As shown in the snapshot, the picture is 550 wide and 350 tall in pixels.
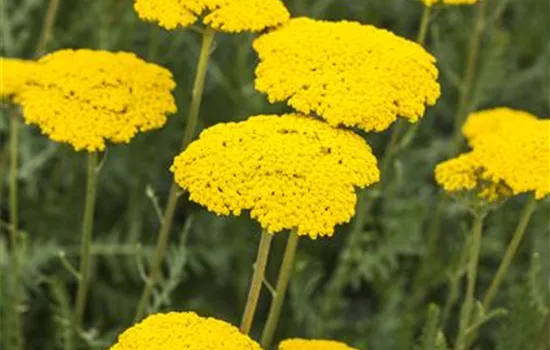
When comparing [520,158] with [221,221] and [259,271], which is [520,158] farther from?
[221,221]

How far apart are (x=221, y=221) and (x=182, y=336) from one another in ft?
4.63

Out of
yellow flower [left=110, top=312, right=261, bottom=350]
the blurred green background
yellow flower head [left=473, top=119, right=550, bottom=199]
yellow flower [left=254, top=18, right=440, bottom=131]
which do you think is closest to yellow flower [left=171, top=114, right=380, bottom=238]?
yellow flower [left=254, top=18, right=440, bottom=131]

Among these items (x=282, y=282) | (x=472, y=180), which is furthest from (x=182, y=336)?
(x=472, y=180)

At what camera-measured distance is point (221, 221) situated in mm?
2855

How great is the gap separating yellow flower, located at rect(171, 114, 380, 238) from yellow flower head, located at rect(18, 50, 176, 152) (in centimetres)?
20

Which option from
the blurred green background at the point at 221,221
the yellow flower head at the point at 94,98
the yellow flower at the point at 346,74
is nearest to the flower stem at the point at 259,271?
the yellow flower at the point at 346,74

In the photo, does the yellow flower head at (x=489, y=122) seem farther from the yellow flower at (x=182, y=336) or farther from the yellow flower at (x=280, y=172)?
the yellow flower at (x=182, y=336)

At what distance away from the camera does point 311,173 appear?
1.52m

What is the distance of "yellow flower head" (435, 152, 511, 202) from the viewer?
5.82 feet

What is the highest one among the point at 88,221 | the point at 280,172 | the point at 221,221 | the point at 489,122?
the point at 489,122

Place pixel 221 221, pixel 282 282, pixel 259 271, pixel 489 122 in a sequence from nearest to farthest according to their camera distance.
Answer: pixel 259 271
pixel 282 282
pixel 489 122
pixel 221 221

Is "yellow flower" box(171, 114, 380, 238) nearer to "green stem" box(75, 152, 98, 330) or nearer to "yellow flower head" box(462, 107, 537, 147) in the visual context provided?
"green stem" box(75, 152, 98, 330)

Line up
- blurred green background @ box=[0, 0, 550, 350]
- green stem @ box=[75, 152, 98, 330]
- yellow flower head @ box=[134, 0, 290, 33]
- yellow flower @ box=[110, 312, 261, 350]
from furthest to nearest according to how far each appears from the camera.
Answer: blurred green background @ box=[0, 0, 550, 350], green stem @ box=[75, 152, 98, 330], yellow flower head @ box=[134, 0, 290, 33], yellow flower @ box=[110, 312, 261, 350]

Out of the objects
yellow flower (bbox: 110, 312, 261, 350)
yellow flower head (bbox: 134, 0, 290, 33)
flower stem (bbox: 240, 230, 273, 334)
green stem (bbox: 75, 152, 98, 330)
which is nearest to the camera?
yellow flower (bbox: 110, 312, 261, 350)
